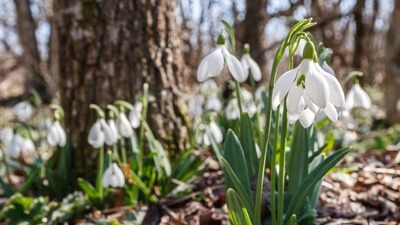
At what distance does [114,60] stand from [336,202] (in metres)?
1.52

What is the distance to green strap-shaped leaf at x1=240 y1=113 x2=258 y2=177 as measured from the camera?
6.55 ft

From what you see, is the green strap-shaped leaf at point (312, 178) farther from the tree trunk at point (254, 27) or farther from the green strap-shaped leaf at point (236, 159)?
the tree trunk at point (254, 27)

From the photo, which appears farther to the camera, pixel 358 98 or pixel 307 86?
pixel 358 98

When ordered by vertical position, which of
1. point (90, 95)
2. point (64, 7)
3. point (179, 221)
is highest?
point (64, 7)

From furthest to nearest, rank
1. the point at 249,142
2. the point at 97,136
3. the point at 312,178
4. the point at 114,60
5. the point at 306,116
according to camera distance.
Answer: the point at 114,60
the point at 97,136
the point at 249,142
the point at 312,178
the point at 306,116

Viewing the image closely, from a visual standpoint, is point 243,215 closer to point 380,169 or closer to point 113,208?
point 113,208

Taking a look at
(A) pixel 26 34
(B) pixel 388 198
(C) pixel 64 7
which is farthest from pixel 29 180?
(A) pixel 26 34

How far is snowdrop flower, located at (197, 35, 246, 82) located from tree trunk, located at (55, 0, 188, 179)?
127 centimetres

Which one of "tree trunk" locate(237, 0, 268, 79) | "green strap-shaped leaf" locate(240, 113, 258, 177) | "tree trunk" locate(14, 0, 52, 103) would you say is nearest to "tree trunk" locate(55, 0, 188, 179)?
"green strap-shaped leaf" locate(240, 113, 258, 177)

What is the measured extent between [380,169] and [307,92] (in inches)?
73.0

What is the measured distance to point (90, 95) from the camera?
3.10 meters

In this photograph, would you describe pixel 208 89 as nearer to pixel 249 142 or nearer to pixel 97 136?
pixel 97 136

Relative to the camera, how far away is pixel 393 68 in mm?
6969

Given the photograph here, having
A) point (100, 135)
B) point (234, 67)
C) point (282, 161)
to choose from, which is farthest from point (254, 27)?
point (282, 161)
